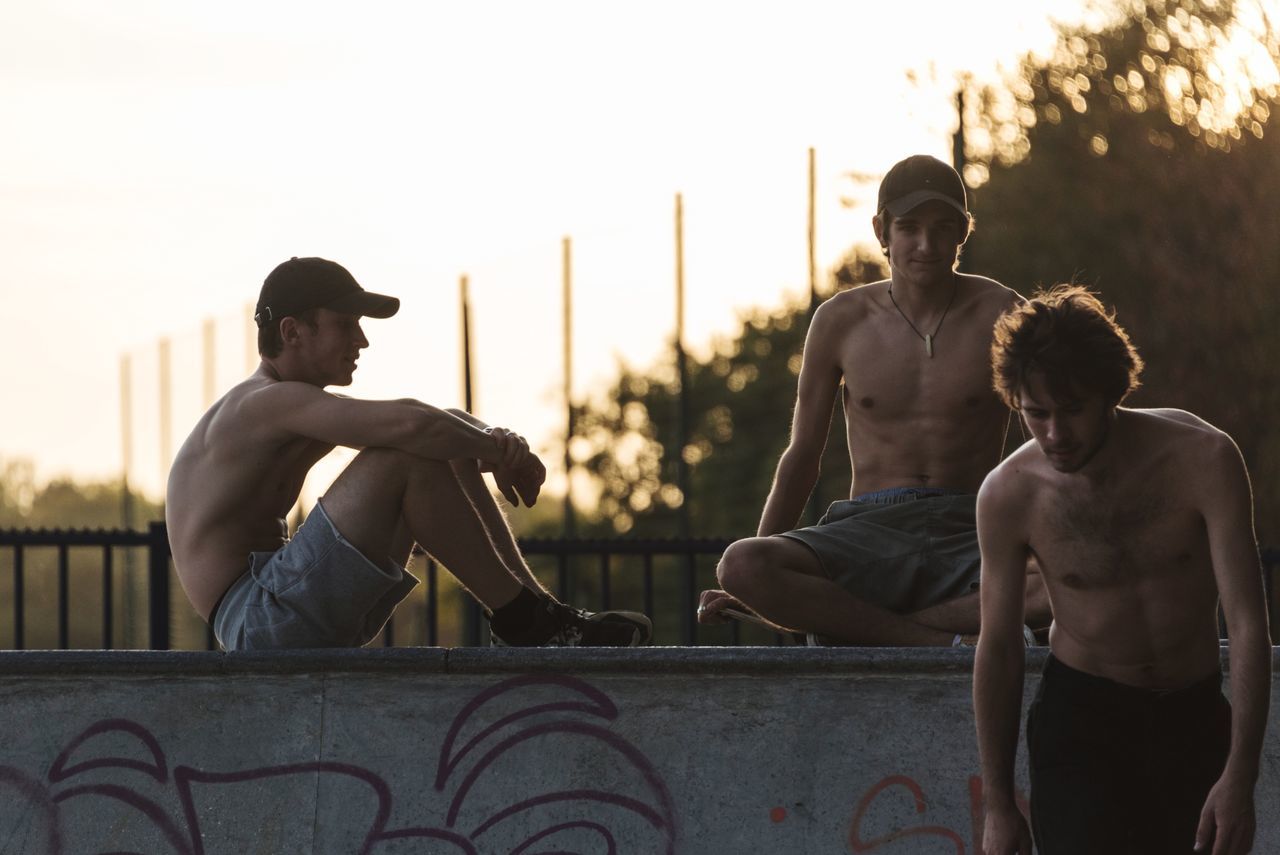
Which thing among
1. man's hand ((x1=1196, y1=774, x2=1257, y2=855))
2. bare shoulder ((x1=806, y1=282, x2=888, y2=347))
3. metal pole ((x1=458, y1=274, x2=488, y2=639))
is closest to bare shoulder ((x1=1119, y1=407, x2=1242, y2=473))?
man's hand ((x1=1196, y1=774, x2=1257, y2=855))

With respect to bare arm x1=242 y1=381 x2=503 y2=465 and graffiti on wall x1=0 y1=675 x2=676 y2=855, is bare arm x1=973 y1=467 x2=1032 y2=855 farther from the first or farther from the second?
bare arm x1=242 y1=381 x2=503 y2=465

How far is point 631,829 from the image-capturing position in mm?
4973

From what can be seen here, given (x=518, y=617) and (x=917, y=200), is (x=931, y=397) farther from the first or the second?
(x=518, y=617)

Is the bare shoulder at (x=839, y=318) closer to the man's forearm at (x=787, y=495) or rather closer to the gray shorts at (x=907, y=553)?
the man's forearm at (x=787, y=495)

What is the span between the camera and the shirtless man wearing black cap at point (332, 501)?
5.23 m

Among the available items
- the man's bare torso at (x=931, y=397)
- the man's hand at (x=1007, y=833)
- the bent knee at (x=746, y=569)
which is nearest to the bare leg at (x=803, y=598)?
the bent knee at (x=746, y=569)

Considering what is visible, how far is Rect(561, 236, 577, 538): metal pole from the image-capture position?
55.7 ft

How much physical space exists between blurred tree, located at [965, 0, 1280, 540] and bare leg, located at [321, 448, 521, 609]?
617 inches

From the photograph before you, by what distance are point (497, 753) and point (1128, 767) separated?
6.64 feet

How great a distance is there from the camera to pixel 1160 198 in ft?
72.1

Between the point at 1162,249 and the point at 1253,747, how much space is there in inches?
740

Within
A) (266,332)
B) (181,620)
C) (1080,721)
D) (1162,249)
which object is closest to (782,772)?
(1080,721)

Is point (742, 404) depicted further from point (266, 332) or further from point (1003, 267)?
point (266, 332)

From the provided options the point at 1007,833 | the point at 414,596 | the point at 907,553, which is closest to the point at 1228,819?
the point at 1007,833
